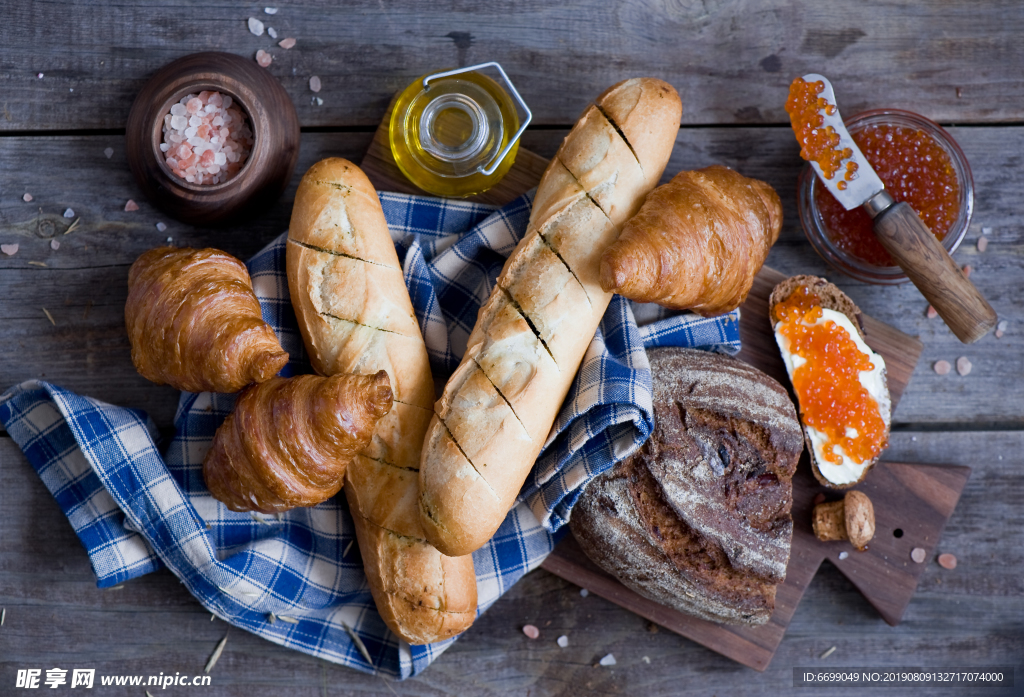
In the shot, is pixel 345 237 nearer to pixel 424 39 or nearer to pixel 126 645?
pixel 424 39

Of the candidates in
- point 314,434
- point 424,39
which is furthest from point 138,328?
point 424,39

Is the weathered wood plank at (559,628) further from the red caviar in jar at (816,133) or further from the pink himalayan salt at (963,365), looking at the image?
the red caviar in jar at (816,133)

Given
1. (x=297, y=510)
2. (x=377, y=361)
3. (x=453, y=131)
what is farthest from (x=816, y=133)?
(x=297, y=510)

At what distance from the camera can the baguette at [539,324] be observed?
1.62 meters

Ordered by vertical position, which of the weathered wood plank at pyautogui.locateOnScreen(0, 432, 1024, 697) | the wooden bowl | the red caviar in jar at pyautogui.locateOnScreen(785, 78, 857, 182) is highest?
the red caviar in jar at pyautogui.locateOnScreen(785, 78, 857, 182)

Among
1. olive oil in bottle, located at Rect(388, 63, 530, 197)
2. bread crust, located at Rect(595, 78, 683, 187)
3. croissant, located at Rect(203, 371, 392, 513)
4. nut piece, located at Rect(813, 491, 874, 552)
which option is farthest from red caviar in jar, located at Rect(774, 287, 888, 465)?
croissant, located at Rect(203, 371, 392, 513)

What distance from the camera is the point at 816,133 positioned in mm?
1889

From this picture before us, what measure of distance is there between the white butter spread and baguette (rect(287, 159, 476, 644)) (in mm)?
1053

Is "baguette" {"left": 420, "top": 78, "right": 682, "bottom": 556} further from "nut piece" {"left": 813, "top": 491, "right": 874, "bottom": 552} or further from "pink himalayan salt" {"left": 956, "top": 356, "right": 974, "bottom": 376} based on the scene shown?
"pink himalayan salt" {"left": 956, "top": 356, "right": 974, "bottom": 376}

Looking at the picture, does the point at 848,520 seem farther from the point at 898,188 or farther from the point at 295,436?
the point at 295,436

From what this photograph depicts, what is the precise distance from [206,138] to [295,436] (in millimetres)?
868

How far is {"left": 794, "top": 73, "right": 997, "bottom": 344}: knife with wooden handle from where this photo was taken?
183 cm

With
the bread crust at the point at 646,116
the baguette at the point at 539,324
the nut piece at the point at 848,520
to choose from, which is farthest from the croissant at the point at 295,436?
the nut piece at the point at 848,520

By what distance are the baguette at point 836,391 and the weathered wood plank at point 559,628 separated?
0.26 metres
